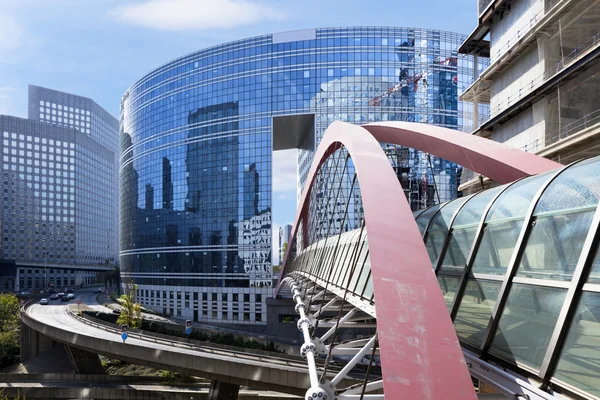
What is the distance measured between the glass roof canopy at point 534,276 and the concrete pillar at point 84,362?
4299 cm

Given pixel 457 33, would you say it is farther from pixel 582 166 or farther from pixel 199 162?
pixel 582 166

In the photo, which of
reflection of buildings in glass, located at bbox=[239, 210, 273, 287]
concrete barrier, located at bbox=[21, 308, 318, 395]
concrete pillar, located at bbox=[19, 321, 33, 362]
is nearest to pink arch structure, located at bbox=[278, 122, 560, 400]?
concrete barrier, located at bbox=[21, 308, 318, 395]

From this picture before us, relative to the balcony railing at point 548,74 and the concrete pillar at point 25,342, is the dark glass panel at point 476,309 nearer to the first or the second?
the balcony railing at point 548,74

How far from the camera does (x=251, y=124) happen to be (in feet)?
234

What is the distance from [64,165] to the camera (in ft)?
490

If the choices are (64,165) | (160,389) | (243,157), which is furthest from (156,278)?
(64,165)

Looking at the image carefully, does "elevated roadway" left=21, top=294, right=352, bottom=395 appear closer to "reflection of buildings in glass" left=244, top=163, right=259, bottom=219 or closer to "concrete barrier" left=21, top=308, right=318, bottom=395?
"concrete barrier" left=21, top=308, right=318, bottom=395

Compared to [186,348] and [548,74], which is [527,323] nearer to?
[548,74]

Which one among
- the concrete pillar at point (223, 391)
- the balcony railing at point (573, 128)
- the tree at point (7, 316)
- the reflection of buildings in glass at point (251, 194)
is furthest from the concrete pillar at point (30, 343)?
the balcony railing at point (573, 128)

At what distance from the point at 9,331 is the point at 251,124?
41977mm

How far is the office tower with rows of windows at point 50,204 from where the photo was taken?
139 m

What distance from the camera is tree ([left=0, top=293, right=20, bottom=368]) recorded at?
168ft

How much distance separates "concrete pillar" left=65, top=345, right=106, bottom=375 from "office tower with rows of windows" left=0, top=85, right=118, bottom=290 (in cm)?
9065

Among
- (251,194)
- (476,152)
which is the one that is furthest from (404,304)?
(251,194)
